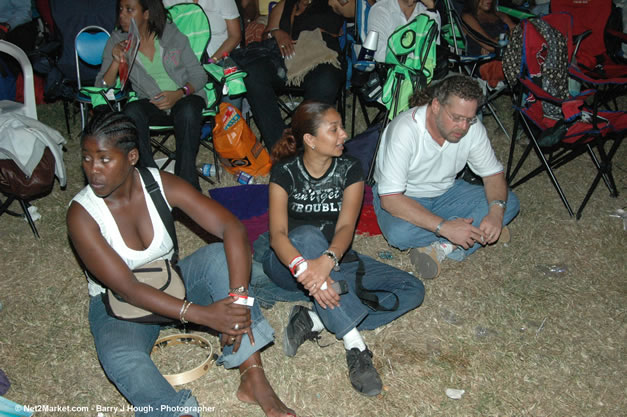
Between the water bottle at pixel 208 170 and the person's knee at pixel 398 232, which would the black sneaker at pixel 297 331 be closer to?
the person's knee at pixel 398 232

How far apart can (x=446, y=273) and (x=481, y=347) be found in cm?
66

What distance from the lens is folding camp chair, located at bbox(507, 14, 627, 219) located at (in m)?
3.78

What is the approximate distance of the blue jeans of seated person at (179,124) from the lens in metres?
3.86

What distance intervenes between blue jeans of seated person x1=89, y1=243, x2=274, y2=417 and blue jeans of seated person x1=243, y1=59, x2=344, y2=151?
2081 millimetres

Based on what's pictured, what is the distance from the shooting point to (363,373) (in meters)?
2.50

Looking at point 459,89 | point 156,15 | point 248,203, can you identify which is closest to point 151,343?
point 248,203

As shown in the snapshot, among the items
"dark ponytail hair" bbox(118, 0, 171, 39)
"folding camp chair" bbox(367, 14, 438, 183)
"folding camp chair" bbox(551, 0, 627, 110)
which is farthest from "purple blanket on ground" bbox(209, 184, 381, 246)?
"folding camp chair" bbox(551, 0, 627, 110)

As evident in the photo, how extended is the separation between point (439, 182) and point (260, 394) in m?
1.76

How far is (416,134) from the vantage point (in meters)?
3.10

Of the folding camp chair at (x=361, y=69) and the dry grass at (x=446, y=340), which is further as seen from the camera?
the folding camp chair at (x=361, y=69)

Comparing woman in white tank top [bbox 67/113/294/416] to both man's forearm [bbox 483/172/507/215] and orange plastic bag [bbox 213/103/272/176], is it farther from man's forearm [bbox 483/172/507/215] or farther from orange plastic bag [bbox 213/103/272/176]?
orange plastic bag [bbox 213/103/272/176]

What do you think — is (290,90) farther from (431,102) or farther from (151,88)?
(431,102)

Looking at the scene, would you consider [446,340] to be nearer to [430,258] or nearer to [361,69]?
[430,258]

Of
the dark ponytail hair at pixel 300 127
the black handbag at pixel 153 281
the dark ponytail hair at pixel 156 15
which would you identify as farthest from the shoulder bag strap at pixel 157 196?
the dark ponytail hair at pixel 156 15
